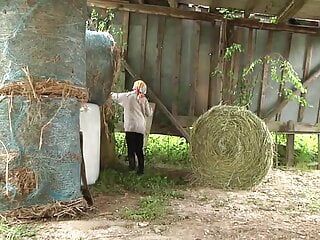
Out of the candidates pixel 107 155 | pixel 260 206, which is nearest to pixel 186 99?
pixel 107 155

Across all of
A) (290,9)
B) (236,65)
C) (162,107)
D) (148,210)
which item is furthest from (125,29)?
(148,210)

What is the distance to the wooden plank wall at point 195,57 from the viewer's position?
814cm

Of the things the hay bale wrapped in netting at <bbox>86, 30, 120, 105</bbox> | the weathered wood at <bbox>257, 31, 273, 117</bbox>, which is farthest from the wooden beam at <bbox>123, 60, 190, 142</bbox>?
the hay bale wrapped in netting at <bbox>86, 30, 120, 105</bbox>

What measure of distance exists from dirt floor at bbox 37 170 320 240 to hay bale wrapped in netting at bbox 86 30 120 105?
1232mm

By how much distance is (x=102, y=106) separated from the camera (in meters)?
6.33

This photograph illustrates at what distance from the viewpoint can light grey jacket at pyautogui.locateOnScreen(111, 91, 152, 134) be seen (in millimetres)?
6957

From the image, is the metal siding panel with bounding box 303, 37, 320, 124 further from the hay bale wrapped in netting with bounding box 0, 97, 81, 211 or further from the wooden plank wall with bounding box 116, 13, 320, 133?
the hay bale wrapped in netting with bounding box 0, 97, 81, 211

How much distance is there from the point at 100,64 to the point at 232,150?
2.19 metres

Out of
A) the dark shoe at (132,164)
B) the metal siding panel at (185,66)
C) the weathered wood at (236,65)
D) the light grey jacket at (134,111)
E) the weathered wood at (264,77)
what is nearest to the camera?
the light grey jacket at (134,111)

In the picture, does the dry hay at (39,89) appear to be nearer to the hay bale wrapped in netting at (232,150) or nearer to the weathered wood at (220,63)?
the hay bale wrapped in netting at (232,150)

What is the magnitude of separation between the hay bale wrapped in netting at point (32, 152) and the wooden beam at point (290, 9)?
4.05m

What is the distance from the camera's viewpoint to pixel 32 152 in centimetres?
437

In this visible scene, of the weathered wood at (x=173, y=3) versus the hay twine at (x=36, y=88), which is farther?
the weathered wood at (x=173, y=3)

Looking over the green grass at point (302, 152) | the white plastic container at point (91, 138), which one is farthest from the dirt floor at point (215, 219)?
the green grass at point (302, 152)
